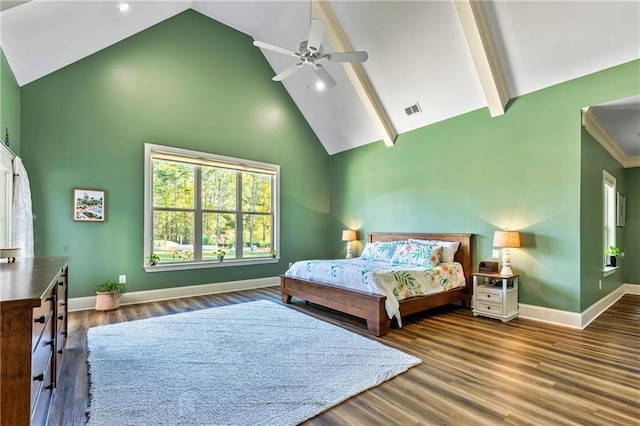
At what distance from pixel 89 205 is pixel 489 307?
18.5ft

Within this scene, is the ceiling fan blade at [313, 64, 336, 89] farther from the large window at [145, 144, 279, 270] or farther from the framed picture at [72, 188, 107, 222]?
the framed picture at [72, 188, 107, 222]

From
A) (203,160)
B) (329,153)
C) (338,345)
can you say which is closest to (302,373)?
(338,345)

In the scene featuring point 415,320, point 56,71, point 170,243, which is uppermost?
point 56,71

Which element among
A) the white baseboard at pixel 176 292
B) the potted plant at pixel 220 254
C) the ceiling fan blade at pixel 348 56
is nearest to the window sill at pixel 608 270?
the ceiling fan blade at pixel 348 56

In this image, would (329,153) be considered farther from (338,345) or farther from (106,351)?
(106,351)

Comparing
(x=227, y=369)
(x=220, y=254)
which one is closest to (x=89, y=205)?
(x=220, y=254)

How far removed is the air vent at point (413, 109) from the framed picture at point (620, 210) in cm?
387

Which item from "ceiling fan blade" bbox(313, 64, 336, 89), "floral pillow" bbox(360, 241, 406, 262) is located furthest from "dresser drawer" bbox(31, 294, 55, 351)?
"floral pillow" bbox(360, 241, 406, 262)

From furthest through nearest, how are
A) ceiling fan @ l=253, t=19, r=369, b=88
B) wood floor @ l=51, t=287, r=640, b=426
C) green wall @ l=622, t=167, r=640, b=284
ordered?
green wall @ l=622, t=167, r=640, b=284 < ceiling fan @ l=253, t=19, r=369, b=88 < wood floor @ l=51, t=287, r=640, b=426

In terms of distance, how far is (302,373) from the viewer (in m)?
2.60

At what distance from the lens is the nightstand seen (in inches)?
162

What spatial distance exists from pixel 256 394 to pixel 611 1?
15.8 ft

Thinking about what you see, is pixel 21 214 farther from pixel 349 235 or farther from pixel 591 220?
pixel 591 220

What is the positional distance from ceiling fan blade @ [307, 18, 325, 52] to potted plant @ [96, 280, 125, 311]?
13.6ft
